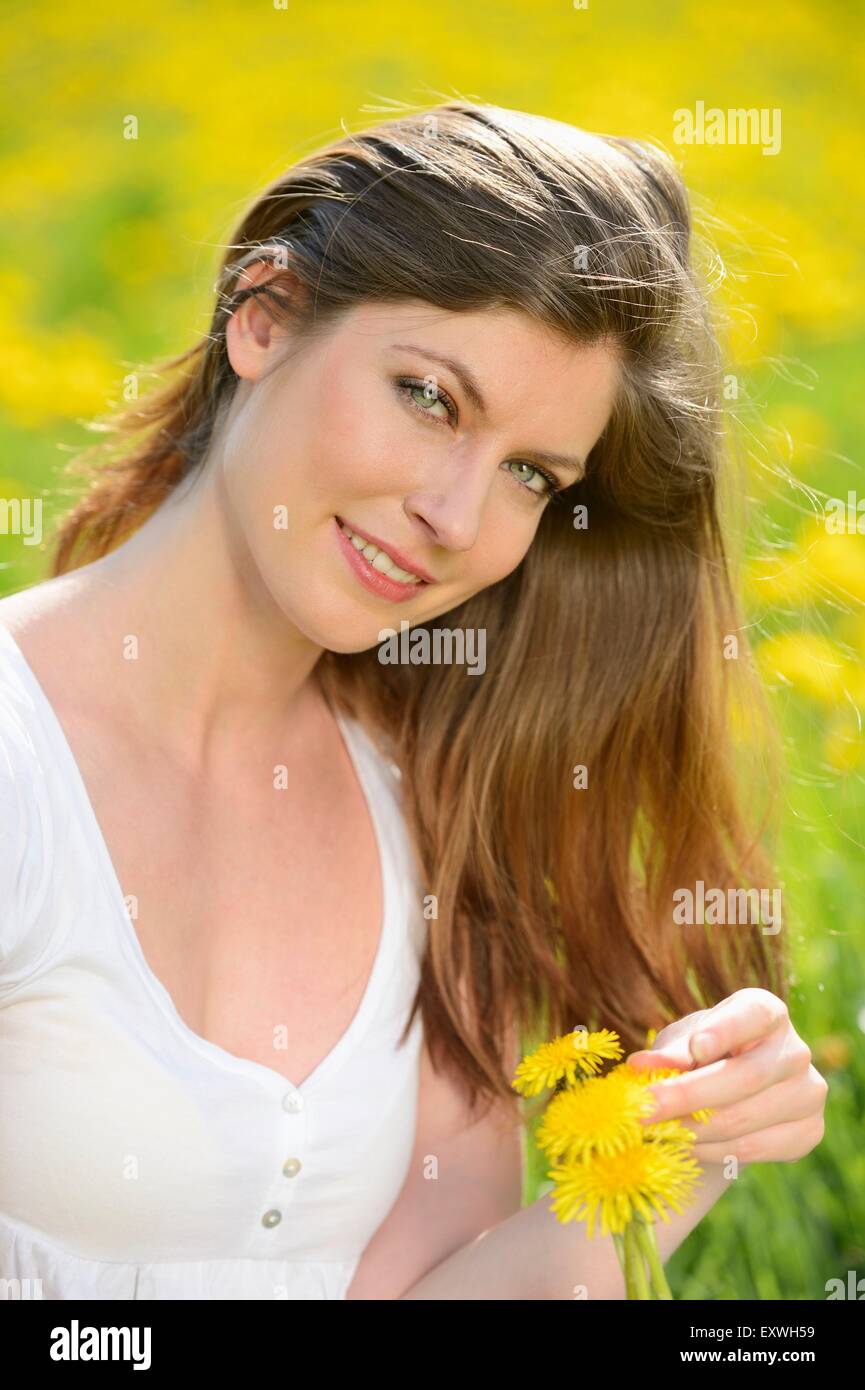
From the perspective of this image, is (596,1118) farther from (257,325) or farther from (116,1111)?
(257,325)

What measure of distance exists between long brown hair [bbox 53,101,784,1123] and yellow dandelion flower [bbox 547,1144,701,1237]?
49 cm

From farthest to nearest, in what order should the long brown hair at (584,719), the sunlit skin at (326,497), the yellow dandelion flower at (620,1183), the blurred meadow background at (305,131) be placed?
1. the blurred meadow background at (305,131)
2. the long brown hair at (584,719)
3. the sunlit skin at (326,497)
4. the yellow dandelion flower at (620,1183)

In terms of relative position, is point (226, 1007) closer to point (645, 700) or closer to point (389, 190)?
point (645, 700)

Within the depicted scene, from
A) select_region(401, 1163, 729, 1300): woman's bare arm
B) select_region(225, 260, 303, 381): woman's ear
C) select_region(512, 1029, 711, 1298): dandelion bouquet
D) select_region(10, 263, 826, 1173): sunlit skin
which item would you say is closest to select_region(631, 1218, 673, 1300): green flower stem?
select_region(512, 1029, 711, 1298): dandelion bouquet

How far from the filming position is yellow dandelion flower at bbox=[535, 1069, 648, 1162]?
790mm

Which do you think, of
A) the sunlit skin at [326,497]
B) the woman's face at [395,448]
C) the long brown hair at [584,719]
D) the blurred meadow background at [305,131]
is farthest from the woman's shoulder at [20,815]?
the blurred meadow background at [305,131]

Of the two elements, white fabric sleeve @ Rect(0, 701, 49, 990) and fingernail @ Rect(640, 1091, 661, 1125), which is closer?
fingernail @ Rect(640, 1091, 661, 1125)

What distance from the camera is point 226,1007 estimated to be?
1.12 m

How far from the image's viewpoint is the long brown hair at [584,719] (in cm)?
124

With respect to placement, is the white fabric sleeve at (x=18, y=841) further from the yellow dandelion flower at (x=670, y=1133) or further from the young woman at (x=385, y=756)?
the yellow dandelion flower at (x=670, y=1133)

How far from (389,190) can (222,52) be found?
229 centimetres

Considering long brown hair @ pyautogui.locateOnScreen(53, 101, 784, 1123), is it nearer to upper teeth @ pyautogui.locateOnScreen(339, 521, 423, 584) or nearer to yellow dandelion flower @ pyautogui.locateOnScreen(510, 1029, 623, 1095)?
upper teeth @ pyautogui.locateOnScreen(339, 521, 423, 584)

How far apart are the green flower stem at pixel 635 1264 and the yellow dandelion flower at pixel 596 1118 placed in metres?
0.05

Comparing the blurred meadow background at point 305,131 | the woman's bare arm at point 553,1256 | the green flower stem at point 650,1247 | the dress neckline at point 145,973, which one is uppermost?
the blurred meadow background at point 305,131
